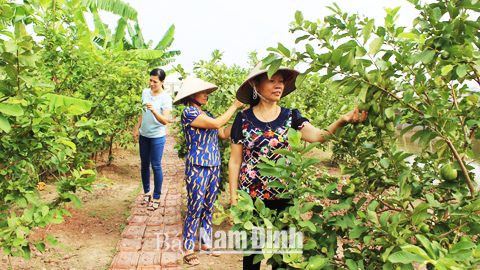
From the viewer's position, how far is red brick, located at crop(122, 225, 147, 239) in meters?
3.47

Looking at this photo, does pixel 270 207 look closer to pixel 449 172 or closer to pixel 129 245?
pixel 449 172

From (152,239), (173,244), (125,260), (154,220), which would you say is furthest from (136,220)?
(125,260)

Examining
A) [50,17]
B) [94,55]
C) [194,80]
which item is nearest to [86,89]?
[94,55]

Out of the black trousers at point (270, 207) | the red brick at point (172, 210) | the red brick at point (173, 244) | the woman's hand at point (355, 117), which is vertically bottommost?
the red brick at point (172, 210)

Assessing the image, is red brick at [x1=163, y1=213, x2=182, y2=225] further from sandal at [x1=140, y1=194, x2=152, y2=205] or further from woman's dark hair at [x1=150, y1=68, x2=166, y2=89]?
woman's dark hair at [x1=150, y1=68, x2=166, y2=89]

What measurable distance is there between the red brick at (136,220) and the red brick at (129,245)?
0.47m

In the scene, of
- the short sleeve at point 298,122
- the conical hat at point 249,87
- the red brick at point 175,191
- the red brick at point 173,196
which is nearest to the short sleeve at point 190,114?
the conical hat at point 249,87

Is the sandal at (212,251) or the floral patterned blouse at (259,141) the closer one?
the floral patterned blouse at (259,141)

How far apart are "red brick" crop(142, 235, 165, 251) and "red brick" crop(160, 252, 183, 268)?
0.57 ft

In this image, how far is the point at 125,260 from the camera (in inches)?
116

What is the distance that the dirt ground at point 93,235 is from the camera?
2887 mm

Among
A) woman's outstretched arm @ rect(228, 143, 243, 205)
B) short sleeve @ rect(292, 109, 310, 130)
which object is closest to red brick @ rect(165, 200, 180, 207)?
woman's outstretched arm @ rect(228, 143, 243, 205)

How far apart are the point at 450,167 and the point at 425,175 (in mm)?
169

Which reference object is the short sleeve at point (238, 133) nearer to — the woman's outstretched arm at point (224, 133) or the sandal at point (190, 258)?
the woman's outstretched arm at point (224, 133)
